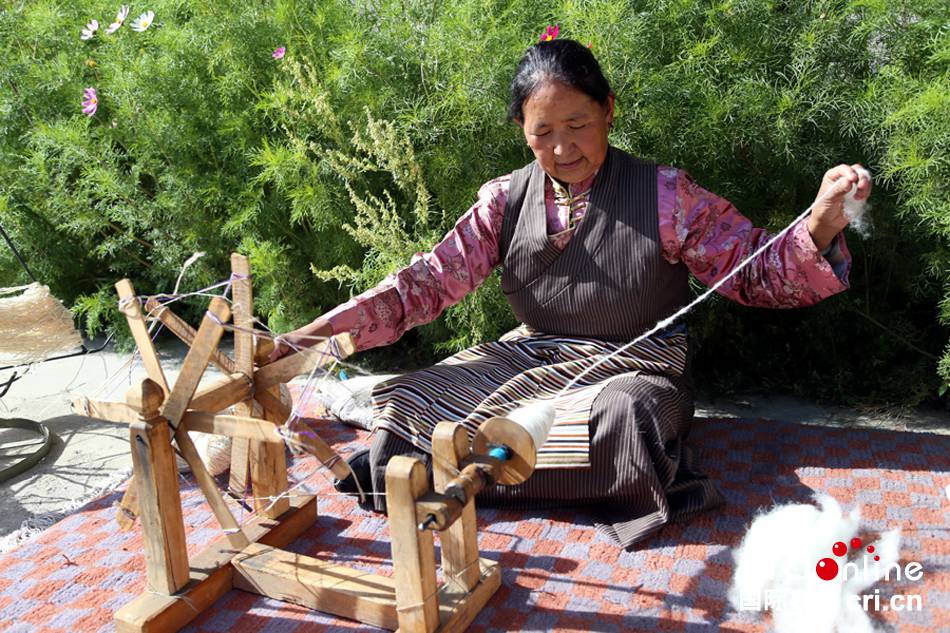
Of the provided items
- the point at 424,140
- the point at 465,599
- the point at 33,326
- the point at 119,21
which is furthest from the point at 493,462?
the point at 119,21

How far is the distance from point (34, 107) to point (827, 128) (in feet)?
12.7

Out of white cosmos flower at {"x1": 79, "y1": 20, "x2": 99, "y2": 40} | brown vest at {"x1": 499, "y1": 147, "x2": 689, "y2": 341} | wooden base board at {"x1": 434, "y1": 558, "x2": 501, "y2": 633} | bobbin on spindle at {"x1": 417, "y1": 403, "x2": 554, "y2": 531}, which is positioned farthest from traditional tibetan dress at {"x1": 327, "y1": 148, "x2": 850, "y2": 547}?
white cosmos flower at {"x1": 79, "y1": 20, "x2": 99, "y2": 40}

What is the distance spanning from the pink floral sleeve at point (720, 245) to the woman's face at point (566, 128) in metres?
0.24

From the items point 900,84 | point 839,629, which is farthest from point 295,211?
point 839,629

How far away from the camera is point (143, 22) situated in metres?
4.26

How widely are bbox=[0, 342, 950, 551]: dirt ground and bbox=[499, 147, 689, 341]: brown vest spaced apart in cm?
88

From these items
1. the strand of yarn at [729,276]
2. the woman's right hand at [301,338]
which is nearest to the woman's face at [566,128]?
the strand of yarn at [729,276]

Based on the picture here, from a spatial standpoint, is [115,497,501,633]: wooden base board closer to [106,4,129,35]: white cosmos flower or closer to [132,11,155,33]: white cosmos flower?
[132,11,155,33]: white cosmos flower

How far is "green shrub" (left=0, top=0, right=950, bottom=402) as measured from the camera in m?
2.94

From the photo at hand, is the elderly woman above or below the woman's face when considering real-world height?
below

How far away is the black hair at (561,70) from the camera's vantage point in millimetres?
2445

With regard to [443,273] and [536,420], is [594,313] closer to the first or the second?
[443,273]

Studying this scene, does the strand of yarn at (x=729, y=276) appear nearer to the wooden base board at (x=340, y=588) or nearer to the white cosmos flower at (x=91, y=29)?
the wooden base board at (x=340, y=588)

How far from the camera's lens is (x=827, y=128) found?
299cm
